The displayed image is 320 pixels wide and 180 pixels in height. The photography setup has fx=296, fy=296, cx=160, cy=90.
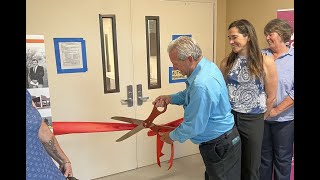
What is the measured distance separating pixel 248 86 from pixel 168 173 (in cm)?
168

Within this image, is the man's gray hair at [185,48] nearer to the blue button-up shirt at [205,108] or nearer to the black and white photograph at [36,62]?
the blue button-up shirt at [205,108]

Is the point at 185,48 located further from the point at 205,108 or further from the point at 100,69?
the point at 100,69

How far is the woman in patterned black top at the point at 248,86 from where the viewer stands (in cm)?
208

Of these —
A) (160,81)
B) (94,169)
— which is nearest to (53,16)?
(160,81)

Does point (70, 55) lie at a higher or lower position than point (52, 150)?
higher

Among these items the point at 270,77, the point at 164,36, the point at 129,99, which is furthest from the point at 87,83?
the point at 270,77

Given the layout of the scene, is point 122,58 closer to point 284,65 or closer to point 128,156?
point 128,156

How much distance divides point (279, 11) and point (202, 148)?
1.75 metres

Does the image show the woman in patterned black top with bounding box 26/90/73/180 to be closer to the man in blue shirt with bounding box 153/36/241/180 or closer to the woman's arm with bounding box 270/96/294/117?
the man in blue shirt with bounding box 153/36/241/180

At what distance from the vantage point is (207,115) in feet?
5.75

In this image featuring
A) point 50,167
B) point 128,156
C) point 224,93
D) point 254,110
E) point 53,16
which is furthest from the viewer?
point 128,156

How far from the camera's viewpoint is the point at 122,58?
316cm

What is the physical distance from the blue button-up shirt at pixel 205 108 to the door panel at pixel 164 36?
1.49 metres

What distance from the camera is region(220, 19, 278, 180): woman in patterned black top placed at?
6.83 feet
